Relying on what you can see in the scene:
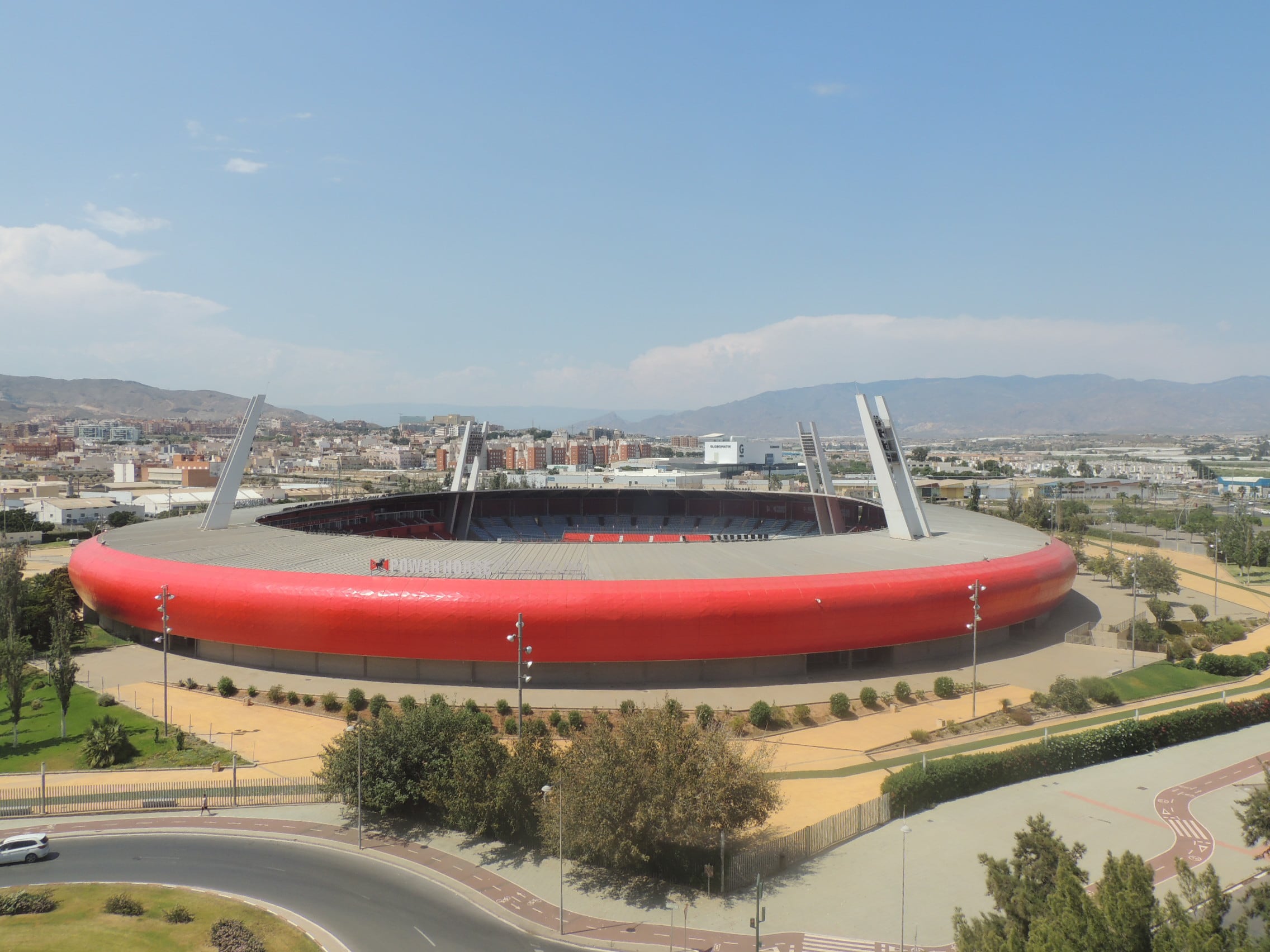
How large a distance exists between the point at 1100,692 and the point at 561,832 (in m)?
30.4

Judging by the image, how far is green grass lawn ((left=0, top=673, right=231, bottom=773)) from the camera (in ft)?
103

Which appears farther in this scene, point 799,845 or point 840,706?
point 840,706

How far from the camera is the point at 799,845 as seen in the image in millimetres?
24156

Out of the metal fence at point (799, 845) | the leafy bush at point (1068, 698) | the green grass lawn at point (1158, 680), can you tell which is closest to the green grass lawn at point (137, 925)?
the metal fence at point (799, 845)

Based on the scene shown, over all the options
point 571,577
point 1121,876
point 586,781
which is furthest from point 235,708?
point 1121,876

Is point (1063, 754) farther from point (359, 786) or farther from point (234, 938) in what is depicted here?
point (234, 938)

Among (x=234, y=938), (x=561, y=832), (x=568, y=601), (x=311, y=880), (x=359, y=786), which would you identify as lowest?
(x=311, y=880)

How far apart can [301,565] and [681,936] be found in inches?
1304

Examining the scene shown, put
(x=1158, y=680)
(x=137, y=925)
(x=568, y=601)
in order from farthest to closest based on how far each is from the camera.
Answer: (x=1158, y=680)
(x=568, y=601)
(x=137, y=925)

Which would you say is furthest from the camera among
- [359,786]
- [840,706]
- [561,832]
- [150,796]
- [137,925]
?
[840,706]

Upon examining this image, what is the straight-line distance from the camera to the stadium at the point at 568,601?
3969 centimetres

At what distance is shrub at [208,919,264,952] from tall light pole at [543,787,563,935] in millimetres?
7329

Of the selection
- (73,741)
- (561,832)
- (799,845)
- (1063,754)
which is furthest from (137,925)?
(1063,754)

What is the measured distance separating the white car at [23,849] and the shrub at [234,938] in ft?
25.7
